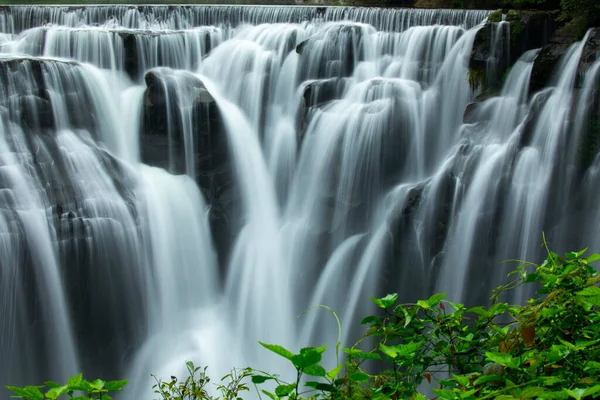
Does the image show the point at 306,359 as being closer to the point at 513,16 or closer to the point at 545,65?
the point at 545,65

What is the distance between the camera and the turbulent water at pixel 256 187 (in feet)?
26.5

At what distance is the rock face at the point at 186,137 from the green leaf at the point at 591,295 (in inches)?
343

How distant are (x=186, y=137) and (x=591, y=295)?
9.46 metres

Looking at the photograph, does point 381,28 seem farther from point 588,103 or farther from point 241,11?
point 588,103

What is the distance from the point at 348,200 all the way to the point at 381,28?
5.75 meters

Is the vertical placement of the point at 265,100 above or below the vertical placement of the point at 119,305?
above

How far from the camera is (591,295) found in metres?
2.19

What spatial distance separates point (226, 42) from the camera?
44.7ft

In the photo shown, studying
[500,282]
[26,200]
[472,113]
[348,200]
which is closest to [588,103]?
[472,113]

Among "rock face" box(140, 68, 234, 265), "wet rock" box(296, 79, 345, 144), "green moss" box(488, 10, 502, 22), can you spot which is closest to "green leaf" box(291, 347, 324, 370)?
"rock face" box(140, 68, 234, 265)

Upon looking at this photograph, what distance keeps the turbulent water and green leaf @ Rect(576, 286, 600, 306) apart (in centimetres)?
584

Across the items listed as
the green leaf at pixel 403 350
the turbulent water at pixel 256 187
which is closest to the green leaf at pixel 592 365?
the green leaf at pixel 403 350

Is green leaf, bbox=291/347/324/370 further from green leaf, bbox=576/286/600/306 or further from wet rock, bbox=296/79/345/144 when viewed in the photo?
wet rock, bbox=296/79/345/144

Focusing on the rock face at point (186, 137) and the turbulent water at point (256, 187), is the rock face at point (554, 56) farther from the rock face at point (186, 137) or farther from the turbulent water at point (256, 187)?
the rock face at point (186, 137)
